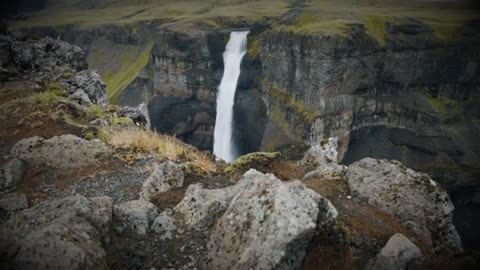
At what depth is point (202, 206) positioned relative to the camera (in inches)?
321

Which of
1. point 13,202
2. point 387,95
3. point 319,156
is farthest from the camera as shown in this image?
point 387,95

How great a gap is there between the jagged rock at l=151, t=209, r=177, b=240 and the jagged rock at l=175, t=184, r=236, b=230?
0.30m

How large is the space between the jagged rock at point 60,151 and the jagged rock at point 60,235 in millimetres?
4535

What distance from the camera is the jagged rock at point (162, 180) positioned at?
31.4ft

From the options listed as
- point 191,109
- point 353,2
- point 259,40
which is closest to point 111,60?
point 191,109

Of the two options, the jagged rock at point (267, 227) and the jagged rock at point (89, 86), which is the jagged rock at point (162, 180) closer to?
the jagged rock at point (267, 227)

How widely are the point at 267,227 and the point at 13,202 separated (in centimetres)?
592

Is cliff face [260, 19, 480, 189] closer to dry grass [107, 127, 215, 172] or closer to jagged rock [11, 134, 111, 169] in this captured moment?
dry grass [107, 127, 215, 172]

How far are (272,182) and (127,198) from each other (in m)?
4.22

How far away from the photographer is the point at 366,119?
6231 centimetres

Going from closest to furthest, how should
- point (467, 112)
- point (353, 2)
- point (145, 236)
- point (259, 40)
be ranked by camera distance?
1. point (145, 236)
2. point (467, 112)
3. point (259, 40)
4. point (353, 2)

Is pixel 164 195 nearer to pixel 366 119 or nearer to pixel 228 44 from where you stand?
pixel 366 119

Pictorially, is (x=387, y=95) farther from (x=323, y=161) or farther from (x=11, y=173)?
(x=11, y=173)

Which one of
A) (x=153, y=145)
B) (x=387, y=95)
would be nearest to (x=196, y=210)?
(x=153, y=145)
